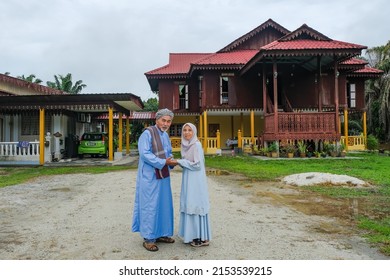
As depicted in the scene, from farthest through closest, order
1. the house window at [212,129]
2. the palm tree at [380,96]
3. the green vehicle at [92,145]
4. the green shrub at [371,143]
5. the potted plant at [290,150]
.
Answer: the palm tree at [380,96] → the house window at [212,129] → the green shrub at [371,143] → the green vehicle at [92,145] → the potted plant at [290,150]

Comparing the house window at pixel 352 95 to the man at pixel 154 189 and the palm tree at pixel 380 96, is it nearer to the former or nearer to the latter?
the palm tree at pixel 380 96

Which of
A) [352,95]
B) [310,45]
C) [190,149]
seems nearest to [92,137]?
[310,45]

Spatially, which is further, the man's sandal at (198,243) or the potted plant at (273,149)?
the potted plant at (273,149)

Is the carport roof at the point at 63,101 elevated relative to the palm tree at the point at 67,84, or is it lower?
lower

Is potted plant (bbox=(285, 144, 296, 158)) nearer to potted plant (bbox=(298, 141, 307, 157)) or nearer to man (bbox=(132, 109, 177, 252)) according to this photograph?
potted plant (bbox=(298, 141, 307, 157))

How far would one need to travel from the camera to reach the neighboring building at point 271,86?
1622 cm

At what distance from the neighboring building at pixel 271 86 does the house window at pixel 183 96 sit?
0.07ft

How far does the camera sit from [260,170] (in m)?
11.8

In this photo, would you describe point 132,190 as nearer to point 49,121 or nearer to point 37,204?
point 37,204

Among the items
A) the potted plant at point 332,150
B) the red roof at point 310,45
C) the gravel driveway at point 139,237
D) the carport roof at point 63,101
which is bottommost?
the gravel driveway at point 139,237

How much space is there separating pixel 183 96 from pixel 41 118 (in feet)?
37.2

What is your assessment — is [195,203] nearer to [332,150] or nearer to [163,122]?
[163,122]

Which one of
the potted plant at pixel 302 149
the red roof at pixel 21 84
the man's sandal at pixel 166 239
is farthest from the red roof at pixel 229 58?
the man's sandal at pixel 166 239

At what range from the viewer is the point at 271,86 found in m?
22.9
